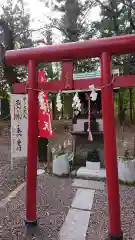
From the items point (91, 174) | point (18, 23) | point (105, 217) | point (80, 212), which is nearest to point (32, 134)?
point (80, 212)

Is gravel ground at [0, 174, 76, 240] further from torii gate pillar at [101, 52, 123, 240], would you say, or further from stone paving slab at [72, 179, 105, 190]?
torii gate pillar at [101, 52, 123, 240]

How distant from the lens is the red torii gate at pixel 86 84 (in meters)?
3.01

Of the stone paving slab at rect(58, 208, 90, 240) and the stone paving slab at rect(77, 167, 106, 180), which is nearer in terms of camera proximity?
the stone paving slab at rect(58, 208, 90, 240)

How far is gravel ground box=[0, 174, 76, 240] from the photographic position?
340 centimetres

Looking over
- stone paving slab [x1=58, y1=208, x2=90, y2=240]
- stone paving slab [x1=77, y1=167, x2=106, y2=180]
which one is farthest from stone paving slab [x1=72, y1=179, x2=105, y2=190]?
stone paving slab [x1=58, y1=208, x2=90, y2=240]

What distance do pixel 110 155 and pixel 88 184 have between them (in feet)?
9.29

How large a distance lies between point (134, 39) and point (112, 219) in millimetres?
2416

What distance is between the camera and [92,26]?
1017 centimetres

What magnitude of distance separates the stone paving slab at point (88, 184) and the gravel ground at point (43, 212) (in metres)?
0.20

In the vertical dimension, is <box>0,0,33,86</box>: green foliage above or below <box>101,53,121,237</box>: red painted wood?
above

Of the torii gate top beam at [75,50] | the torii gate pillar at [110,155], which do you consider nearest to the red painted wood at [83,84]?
the torii gate pillar at [110,155]

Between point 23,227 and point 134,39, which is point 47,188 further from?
point 134,39

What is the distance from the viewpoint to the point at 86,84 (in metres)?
3.25

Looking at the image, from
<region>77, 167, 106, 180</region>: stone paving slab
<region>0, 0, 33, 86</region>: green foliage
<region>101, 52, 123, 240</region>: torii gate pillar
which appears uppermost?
<region>0, 0, 33, 86</region>: green foliage
